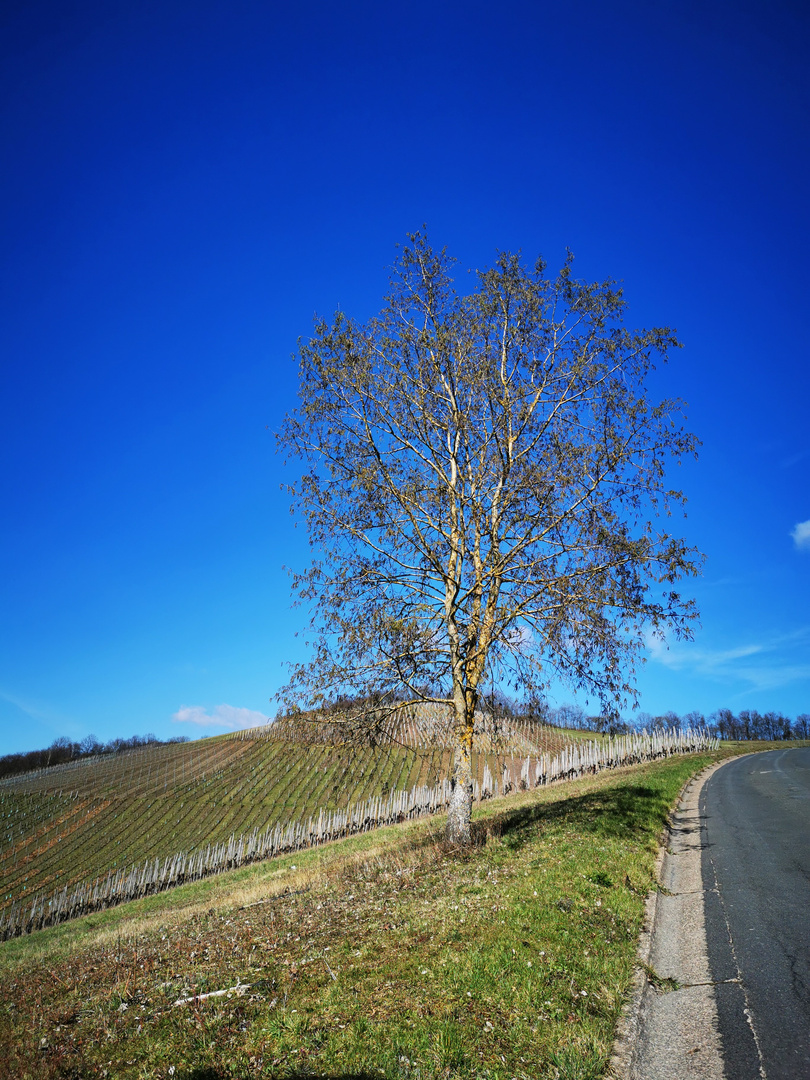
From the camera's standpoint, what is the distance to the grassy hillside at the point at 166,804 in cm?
4838

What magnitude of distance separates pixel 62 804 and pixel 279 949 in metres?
69.9

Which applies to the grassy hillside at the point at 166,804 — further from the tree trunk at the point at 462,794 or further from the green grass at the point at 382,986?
the green grass at the point at 382,986

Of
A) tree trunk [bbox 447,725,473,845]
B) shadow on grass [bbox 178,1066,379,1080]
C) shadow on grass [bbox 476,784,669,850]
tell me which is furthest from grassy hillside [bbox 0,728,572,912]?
shadow on grass [bbox 178,1066,379,1080]

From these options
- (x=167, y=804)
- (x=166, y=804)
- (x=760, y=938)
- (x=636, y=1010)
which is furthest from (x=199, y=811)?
(x=636, y=1010)

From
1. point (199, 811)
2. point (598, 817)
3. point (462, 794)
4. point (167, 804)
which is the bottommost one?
point (199, 811)

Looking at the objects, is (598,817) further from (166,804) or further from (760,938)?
(166,804)

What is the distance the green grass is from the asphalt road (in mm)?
938

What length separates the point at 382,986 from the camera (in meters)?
5.98

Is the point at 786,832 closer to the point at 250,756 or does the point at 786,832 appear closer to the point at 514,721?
the point at 514,721

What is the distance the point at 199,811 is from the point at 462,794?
2117 inches

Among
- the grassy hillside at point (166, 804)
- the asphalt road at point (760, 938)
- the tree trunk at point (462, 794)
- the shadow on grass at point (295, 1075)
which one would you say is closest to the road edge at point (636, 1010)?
the asphalt road at point (760, 938)

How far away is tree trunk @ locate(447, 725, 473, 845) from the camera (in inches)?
502

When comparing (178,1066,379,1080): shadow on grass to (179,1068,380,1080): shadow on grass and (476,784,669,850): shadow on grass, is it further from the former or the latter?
(476,784,669,850): shadow on grass

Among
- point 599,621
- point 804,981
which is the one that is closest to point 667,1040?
point 804,981
